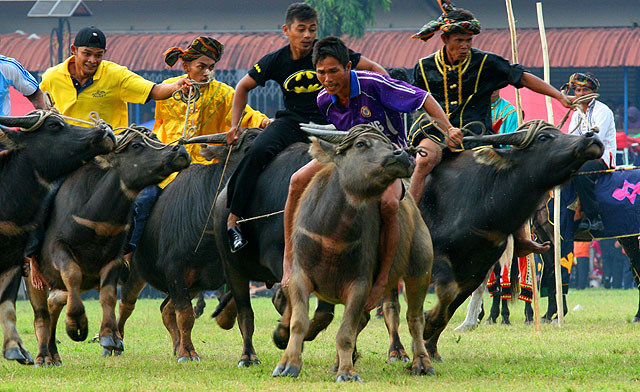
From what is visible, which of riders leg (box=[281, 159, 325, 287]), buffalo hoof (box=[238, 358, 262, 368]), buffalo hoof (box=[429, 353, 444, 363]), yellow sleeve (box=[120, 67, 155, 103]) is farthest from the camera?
yellow sleeve (box=[120, 67, 155, 103])

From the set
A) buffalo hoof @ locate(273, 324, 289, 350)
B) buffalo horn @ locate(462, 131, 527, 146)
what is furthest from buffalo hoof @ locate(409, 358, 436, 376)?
buffalo horn @ locate(462, 131, 527, 146)

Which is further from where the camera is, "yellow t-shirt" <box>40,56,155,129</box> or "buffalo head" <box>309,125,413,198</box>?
"yellow t-shirt" <box>40,56,155,129</box>

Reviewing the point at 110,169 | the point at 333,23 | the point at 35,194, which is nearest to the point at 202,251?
the point at 110,169

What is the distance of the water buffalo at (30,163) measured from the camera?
21.5ft

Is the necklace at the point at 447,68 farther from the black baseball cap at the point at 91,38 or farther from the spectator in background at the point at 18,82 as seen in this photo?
the spectator in background at the point at 18,82

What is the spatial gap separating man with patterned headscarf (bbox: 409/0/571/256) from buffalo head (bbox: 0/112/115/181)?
235 cm

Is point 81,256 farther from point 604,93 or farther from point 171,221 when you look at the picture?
point 604,93

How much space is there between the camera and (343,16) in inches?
904

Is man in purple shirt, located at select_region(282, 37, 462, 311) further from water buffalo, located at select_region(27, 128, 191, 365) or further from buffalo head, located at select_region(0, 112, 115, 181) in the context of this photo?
buffalo head, located at select_region(0, 112, 115, 181)

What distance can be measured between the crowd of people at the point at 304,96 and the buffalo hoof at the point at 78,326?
2.24ft

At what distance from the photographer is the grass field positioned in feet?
→ 19.1

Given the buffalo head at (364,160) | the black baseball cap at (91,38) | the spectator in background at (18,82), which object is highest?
the black baseball cap at (91,38)

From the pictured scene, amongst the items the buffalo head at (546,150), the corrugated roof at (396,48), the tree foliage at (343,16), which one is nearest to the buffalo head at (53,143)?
the buffalo head at (546,150)

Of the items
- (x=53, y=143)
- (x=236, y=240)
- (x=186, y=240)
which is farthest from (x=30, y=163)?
(x=186, y=240)
